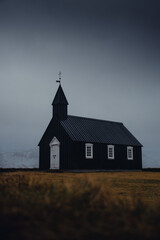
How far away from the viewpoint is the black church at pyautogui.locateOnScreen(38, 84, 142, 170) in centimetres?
2953

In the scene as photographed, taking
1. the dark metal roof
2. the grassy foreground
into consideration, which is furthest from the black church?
the grassy foreground

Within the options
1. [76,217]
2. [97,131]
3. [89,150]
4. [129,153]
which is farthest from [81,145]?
[76,217]

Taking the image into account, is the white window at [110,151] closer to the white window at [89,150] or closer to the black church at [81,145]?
the black church at [81,145]

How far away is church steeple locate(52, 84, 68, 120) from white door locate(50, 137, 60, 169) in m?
2.85

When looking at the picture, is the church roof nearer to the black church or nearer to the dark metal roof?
the black church

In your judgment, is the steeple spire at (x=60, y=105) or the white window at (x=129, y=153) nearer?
the steeple spire at (x=60, y=105)

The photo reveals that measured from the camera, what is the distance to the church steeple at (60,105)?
104 ft

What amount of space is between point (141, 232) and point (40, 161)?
31.9m

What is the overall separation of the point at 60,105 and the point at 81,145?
5.64 metres

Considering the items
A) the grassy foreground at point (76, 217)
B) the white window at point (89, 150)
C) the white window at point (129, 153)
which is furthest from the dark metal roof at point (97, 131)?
the grassy foreground at point (76, 217)

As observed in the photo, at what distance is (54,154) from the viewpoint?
102 ft

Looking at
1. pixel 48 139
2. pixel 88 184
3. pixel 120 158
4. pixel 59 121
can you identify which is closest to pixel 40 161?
pixel 48 139

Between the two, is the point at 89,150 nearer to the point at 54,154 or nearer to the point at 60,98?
the point at 54,154

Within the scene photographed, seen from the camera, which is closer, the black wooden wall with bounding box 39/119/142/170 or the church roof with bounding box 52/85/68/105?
the black wooden wall with bounding box 39/119/142/170
